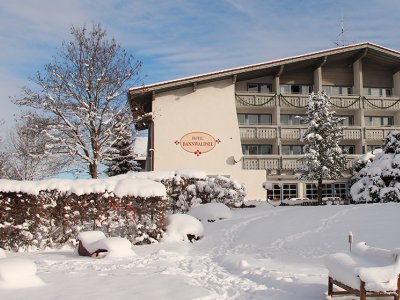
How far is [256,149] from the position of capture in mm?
35688

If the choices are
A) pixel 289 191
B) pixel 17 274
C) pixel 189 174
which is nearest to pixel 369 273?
pixel 17 274

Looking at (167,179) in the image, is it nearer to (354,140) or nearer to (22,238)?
(22,238)

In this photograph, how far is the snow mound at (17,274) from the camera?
8141 mm

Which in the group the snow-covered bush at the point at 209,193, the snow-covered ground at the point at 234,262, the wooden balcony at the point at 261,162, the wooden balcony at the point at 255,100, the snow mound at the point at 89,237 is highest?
the wooden balcony at the point at 255,100

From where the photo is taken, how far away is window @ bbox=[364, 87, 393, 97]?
37469 mm

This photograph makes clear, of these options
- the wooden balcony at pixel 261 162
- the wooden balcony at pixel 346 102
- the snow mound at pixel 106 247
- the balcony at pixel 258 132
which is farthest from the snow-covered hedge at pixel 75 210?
the wooden balcony at pixel 346 102

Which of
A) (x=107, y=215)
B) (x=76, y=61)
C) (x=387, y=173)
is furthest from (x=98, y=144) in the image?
(x=387, y=173)

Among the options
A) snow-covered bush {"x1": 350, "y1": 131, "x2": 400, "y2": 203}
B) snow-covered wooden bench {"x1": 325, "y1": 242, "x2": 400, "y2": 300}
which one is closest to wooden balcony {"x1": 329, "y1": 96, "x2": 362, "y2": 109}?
snow-covered bush {"x1": 350, "y1": 131, "x2": 400, "y2": 203}

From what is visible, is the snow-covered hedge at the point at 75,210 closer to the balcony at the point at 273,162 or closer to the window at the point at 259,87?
the balcony at the point at 273,162

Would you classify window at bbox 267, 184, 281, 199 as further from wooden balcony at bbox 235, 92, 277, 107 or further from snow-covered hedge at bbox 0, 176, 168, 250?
snow-covered hedge at bbox 0, 176, 168, 250

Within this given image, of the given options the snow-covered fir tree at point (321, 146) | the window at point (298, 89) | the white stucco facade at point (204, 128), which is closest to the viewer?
the snow-covered fir tree at point (321, 146)

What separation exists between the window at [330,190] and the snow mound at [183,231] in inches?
851

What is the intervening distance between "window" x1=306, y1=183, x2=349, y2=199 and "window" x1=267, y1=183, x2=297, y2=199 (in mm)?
1112

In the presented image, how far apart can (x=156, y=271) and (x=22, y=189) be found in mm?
5753
